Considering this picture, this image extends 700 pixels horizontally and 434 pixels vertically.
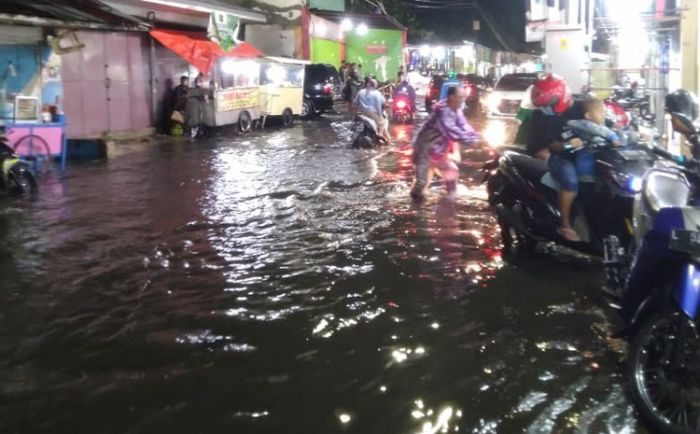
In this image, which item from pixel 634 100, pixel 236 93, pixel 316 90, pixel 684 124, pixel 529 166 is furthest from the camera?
pixel 316 90

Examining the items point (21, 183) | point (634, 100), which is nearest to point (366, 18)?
point (634, 100)

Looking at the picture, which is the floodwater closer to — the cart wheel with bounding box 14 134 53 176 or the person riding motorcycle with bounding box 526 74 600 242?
the person riding motorcycle with bounding box 526 74 600 242

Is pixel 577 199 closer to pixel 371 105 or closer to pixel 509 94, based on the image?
pixel 371 105

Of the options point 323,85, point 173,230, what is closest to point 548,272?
point 173,230

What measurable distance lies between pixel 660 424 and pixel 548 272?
2.98 meters

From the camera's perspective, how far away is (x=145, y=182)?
1177 cm

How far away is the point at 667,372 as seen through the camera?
11.9 feet

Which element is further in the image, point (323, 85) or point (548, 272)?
point (323, 85)

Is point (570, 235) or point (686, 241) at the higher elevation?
point (686, 241)

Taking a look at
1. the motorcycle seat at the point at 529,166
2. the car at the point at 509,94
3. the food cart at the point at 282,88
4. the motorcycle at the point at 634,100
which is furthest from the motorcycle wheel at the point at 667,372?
the food cart at the point at 282,88

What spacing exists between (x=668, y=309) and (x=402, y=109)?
67.1 ft

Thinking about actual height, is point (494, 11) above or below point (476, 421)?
above

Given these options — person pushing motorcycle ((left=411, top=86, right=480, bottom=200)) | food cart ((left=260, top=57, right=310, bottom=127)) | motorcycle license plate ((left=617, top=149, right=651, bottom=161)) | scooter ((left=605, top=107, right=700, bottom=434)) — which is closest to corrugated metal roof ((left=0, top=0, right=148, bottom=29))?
person pushing motorcycle ((left=411, top=86, right=480, bottom=200))

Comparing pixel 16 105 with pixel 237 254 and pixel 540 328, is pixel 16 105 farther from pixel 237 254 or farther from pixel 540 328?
pixel 540 328
